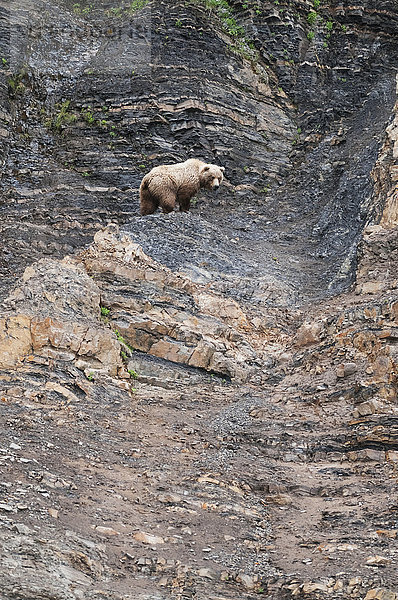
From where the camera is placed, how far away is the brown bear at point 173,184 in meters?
16.8

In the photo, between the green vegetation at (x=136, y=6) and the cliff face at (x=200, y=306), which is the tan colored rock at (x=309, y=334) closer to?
the cliff face at (x=200, y=306)

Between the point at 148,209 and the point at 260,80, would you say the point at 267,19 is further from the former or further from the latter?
the point at 148,209

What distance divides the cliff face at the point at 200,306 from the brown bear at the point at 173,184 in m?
0.89

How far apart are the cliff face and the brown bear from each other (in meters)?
0.89

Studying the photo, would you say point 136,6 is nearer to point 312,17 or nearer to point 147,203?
point 312,17

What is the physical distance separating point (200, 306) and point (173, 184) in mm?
4504

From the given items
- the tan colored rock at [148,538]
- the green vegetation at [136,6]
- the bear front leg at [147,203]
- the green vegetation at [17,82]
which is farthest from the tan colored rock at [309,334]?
the green vegetation at [136,6]

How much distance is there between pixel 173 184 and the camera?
667 inches

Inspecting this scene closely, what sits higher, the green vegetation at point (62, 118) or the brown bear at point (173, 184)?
the brown bear at point (173, 184)

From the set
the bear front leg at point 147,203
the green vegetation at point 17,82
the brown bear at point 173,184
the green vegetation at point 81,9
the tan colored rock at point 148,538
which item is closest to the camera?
the tan colored rock at point 148,538

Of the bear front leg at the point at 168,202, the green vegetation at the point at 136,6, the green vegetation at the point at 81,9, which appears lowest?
the bear front leg at the point at 168,202

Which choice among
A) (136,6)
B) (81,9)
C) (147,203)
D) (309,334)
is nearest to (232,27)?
(136,6)

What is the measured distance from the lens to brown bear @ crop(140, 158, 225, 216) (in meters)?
16.8

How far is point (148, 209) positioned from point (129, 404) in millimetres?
7741
